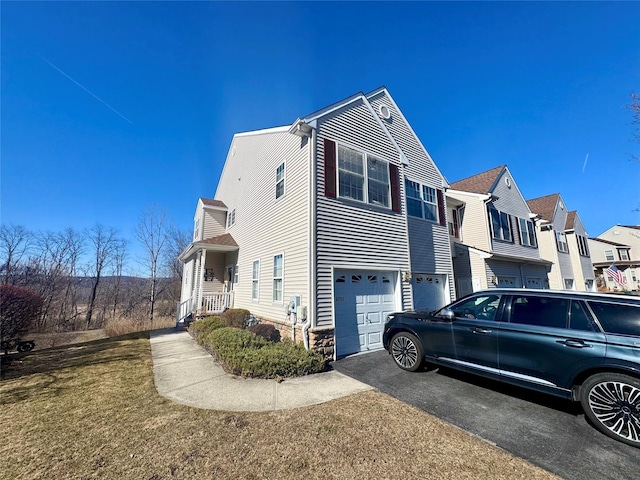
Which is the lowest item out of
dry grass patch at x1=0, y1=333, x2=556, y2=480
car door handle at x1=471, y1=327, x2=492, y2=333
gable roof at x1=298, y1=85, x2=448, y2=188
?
dry grass patch at x1=0, y1=333, x2=556, y2=480

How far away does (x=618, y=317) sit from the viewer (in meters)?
3.54

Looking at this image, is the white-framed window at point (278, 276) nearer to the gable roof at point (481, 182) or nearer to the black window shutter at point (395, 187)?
the black window shutter at point (395, 187)

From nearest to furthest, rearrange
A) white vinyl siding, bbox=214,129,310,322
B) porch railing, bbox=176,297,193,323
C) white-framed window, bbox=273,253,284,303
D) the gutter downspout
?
the gutter downspout
white vinyl siding, bbox=214,129,310,322
white-framed window, bbox=273,253,284,303
porch railing, bbox=176,297,193,323


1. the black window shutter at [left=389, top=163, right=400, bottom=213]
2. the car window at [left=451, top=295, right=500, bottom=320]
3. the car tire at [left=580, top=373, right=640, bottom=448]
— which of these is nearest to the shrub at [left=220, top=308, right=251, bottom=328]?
the black window shutter at [left=389, top=163, right=400, bottom=213]

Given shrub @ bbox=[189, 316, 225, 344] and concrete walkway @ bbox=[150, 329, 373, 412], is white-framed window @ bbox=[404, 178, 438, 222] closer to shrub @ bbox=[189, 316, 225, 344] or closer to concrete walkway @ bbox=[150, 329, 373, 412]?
concrete walkway @ bbox=[150, 329, 373, 412]

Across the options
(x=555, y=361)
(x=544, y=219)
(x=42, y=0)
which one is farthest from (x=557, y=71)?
(x=42, y=0)

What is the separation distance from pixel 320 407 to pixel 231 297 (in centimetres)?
1002

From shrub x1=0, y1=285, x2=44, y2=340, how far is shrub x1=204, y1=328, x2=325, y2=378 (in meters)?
6.95

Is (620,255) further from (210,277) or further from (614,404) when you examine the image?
(210,277)

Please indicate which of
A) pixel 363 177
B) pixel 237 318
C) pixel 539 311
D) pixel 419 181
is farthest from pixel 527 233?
pixel 237 318

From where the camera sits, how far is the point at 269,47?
31.2 feet

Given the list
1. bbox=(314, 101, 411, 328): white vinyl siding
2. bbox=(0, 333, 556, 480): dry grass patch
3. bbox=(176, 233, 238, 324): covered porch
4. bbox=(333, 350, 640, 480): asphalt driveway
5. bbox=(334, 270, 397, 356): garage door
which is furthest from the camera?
bbox=(176, 233, 238, 324): covered porch

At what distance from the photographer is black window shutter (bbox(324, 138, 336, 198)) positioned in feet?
25.0

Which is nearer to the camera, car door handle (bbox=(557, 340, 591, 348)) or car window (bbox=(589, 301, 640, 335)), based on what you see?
car window (bbox=(589, 301, 640, 335))
